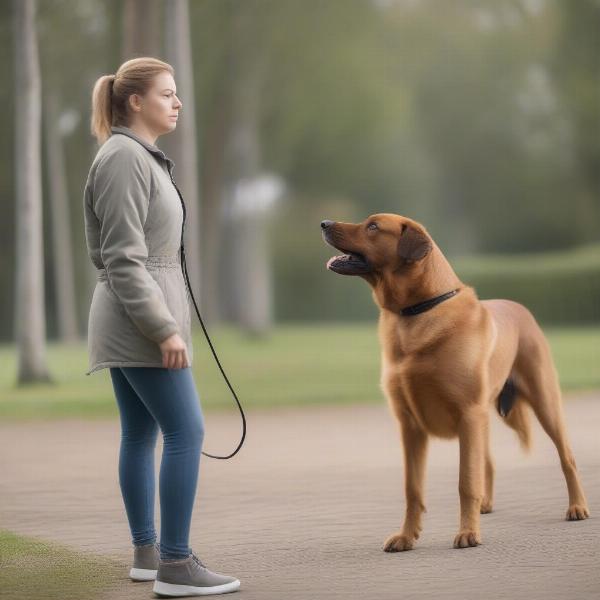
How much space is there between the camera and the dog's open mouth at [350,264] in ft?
21.9

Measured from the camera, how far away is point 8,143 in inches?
1622

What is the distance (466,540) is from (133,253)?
91.0 inches

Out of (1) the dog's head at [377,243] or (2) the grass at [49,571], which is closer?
(2) the grass at [49,571]

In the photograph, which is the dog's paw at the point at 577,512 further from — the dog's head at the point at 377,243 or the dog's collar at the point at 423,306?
the dog's head at the point at 377,243

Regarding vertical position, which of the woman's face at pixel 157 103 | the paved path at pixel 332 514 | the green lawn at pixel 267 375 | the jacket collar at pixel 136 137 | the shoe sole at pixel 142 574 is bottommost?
the paved path at pixel 332 514

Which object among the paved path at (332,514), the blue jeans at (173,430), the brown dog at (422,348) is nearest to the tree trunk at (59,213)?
the paved path at (332,514)

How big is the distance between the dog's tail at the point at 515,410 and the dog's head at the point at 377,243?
4.06 feet

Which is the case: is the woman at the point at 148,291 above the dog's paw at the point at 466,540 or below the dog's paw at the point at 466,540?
above

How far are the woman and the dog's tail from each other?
2453 mm

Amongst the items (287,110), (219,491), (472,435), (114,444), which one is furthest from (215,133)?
(472,435)

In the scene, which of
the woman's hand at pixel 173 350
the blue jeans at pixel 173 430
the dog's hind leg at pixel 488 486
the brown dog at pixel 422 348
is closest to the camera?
the woman's hand at pixel 173 350

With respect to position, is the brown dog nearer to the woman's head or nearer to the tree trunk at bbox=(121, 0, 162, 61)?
the woman's head

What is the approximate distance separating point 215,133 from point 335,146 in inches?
406

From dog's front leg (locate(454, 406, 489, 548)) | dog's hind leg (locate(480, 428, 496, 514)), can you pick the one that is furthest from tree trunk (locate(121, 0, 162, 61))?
dog's front leg (locate(454, 406, 489, 548))
